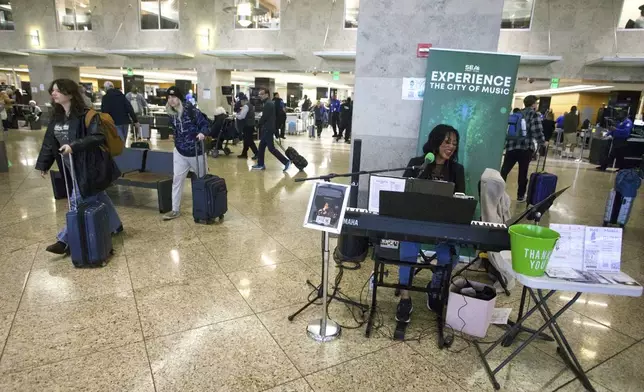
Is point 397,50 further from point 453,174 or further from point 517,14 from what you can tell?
point 517,14

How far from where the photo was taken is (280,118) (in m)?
11.9

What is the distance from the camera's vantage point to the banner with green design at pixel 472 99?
355 cm

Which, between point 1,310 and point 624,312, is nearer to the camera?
point 1,310

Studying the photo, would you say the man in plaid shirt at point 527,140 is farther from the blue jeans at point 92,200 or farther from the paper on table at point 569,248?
the blue jeans at point 92,200

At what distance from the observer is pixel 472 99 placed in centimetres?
366

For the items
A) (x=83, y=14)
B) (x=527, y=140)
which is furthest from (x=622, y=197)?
(x=83, y=14)

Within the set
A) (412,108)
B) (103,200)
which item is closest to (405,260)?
(412,108)

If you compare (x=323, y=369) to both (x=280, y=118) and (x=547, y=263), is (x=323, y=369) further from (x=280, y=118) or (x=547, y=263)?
(x=280, y=118)

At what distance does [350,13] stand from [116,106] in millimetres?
8219

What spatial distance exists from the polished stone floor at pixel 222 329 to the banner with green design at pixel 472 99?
1.36 metres

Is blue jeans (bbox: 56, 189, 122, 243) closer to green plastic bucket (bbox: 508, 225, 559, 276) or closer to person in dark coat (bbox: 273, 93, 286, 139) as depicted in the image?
green plastic bucket (bbox: 508, 225, 559, 276)

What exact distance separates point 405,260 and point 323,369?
0.92 metres

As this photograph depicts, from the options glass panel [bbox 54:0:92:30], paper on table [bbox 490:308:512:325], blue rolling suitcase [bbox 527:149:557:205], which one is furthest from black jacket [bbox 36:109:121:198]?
glass panel [bbox 54:0:92:30]

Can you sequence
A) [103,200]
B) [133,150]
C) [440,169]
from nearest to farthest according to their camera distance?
[440,169] < [103,200] < [133,150]
